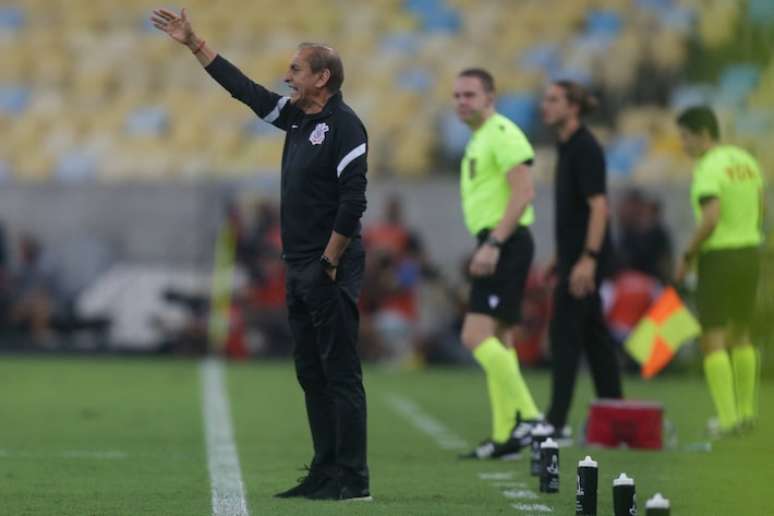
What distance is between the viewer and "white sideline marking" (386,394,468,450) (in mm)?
11438

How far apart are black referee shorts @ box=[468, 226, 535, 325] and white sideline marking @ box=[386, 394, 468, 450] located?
3.52ft

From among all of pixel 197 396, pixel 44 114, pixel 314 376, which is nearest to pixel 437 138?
pixel 44 114

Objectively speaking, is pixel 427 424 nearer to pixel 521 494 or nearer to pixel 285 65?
pixel 521 494

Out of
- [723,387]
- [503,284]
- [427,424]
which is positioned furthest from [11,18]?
[503,284]

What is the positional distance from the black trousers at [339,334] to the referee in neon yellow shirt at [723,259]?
13.1 feet

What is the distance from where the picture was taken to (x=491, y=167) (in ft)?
34.6

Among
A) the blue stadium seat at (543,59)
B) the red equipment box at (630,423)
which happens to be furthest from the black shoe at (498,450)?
the blue stadium seat at (543,59)

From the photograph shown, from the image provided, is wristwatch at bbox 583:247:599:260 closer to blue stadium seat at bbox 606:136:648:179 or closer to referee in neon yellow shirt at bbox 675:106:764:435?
referee in neon yellow shirt at bbox 675:106:764:435

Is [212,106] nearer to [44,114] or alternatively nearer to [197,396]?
[44,114]

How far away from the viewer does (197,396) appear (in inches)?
607

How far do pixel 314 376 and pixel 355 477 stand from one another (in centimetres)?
54

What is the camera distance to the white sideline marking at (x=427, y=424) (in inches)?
450

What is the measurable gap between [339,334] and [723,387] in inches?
171

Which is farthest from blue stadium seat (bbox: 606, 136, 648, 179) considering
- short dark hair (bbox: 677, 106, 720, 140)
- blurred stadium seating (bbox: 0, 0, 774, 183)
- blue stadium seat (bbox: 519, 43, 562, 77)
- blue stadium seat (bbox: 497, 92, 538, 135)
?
short dark hair (bbox: 677, 106, 720, 140)
